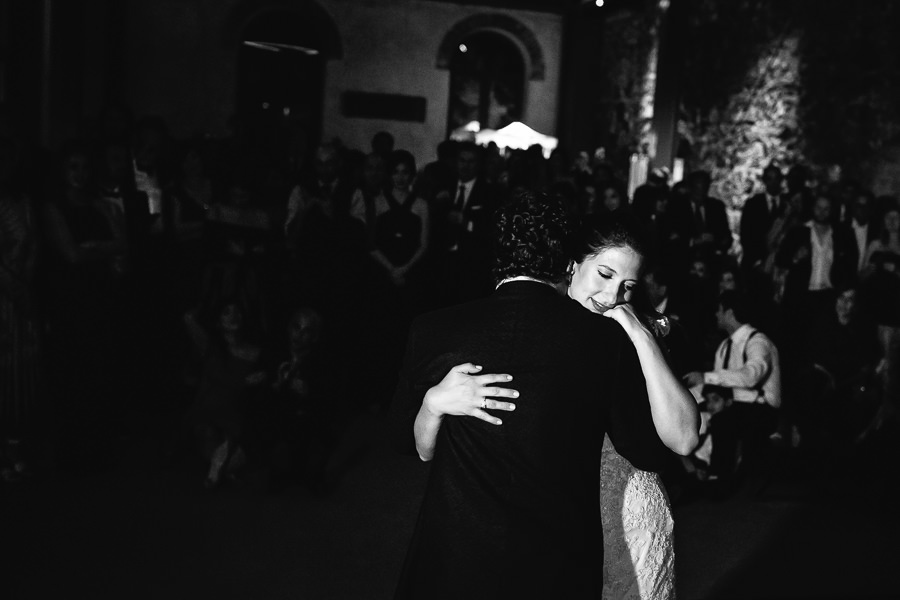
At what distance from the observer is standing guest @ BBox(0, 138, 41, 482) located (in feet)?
17.6

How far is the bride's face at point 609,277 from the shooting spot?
8.79 ft

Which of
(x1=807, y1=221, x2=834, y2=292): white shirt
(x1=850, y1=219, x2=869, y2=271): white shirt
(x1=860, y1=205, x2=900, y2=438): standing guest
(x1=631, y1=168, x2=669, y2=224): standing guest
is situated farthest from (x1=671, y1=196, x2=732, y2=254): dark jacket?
(x1=860, y1=205, x2=900, y2=438): standing guest

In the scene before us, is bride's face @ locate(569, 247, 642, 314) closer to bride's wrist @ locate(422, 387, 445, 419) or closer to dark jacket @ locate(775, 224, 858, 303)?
bride's wrist @ locate(422, 387, 445, 419)

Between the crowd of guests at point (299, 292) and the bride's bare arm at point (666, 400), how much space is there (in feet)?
10.4

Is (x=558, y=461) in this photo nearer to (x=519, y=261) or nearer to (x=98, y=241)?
(x=519, y=261)

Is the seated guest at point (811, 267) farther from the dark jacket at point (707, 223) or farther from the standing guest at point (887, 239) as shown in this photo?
the dark jacket at point (707, 223)

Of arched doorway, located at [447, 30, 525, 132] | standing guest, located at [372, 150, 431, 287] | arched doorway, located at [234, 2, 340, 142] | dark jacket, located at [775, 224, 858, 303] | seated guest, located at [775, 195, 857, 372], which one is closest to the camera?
standing guest, located at [372, 150, 431, 287]

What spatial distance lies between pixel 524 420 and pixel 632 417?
228 millimetres

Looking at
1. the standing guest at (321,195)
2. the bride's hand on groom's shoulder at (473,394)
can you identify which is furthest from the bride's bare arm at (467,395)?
the standing guest at (321,195)

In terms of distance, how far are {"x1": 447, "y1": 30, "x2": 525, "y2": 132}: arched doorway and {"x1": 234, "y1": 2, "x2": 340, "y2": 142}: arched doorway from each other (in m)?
1.96

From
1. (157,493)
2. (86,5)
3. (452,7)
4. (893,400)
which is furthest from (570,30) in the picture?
(157,493)

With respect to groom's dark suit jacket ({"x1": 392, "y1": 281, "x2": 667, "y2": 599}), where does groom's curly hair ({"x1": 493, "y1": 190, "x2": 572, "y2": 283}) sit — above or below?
above

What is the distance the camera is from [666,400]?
2.39 m

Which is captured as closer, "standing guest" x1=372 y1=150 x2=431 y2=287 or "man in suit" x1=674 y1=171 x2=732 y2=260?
"standing guest" x1=372 y1=150 x2=431 y2=287
